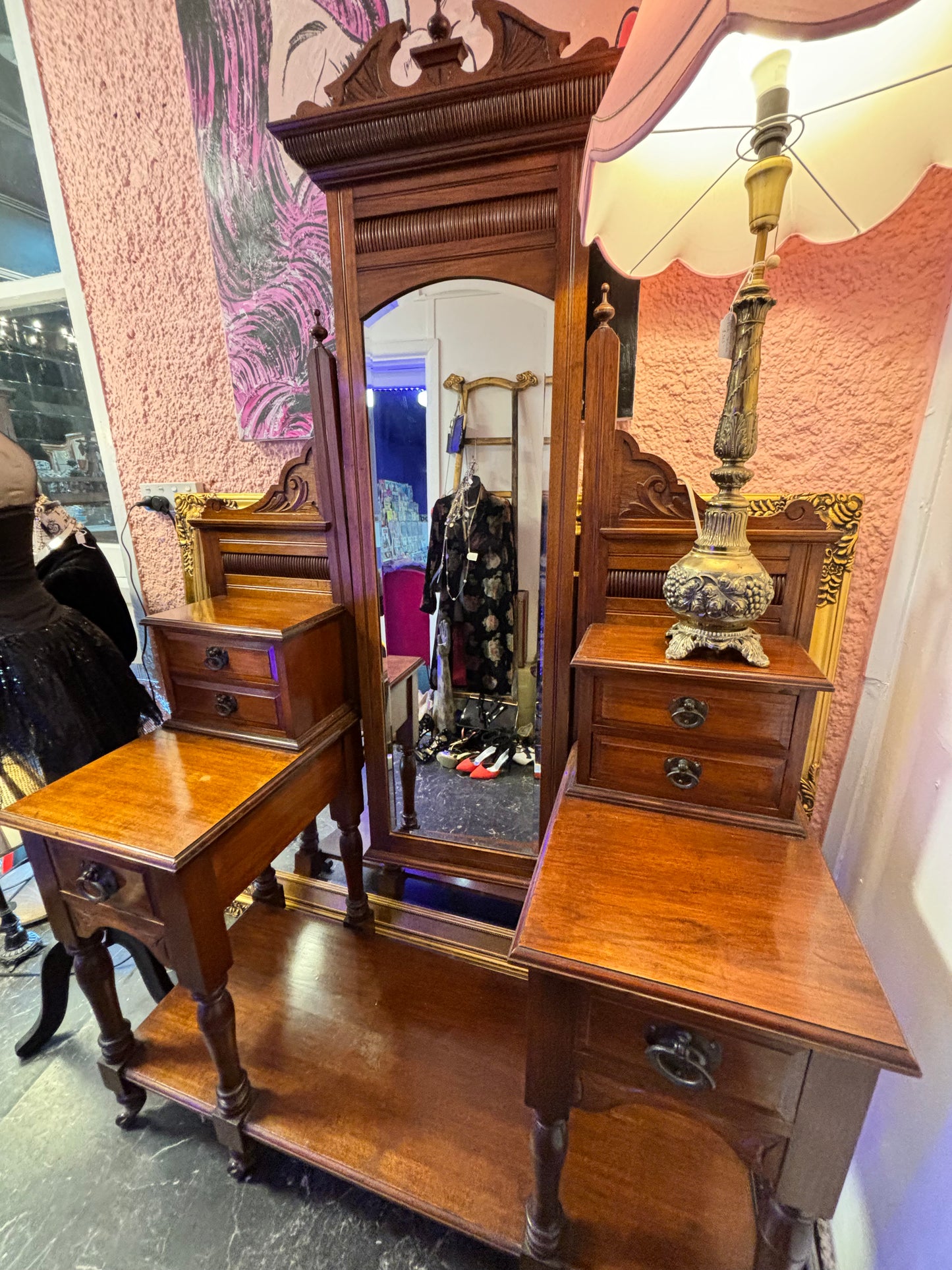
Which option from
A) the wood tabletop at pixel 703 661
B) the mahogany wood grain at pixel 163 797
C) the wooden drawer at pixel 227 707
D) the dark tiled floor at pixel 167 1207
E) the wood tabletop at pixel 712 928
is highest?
the wood tabletop at pixel 703 661

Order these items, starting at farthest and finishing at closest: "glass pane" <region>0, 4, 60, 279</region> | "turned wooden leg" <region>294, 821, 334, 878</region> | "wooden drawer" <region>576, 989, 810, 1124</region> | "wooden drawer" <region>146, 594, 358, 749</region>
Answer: "turned wooden leg" <region>294, 821, 334, 878</region>, "glass pane" <region>0, 4, 60, 279</region>, "wooden drawer" <region>146, 594, 358, 749</region>, "wooden drawer" <region>576, 989, 810, 1124</region>

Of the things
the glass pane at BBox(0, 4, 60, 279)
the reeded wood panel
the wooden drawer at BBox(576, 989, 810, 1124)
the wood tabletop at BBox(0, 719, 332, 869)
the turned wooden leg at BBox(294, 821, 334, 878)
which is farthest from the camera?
the turned wooden leg at BBox(294, 821, 334, 878)

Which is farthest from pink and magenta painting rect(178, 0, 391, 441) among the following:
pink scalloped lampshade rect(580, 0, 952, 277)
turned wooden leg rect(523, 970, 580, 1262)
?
turned wooden leg rect(523, 970, 580, 1262)

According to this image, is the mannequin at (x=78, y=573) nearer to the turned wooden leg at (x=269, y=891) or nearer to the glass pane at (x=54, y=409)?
the glass pane at (x=54, y=409)

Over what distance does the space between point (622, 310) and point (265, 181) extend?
83 cm

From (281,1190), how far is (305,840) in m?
0.67

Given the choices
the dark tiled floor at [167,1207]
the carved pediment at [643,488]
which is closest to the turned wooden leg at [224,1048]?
the dark tiled floor at [167,1207]

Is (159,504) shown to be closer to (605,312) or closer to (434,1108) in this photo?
(605,312)

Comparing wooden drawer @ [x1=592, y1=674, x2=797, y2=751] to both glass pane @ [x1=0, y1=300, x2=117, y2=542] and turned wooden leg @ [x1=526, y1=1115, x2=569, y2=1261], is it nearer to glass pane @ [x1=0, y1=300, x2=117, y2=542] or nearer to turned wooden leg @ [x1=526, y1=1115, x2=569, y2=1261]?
turned wooden leg @ [x1=526, y1=1115, x2=569, y2=1261]

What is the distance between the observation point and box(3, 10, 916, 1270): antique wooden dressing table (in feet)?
1.72

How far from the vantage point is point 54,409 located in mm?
1560

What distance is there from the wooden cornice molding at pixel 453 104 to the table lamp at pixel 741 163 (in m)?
0.18

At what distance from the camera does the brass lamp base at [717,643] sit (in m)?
0.67

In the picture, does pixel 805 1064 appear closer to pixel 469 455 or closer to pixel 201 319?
pixel 469 455
